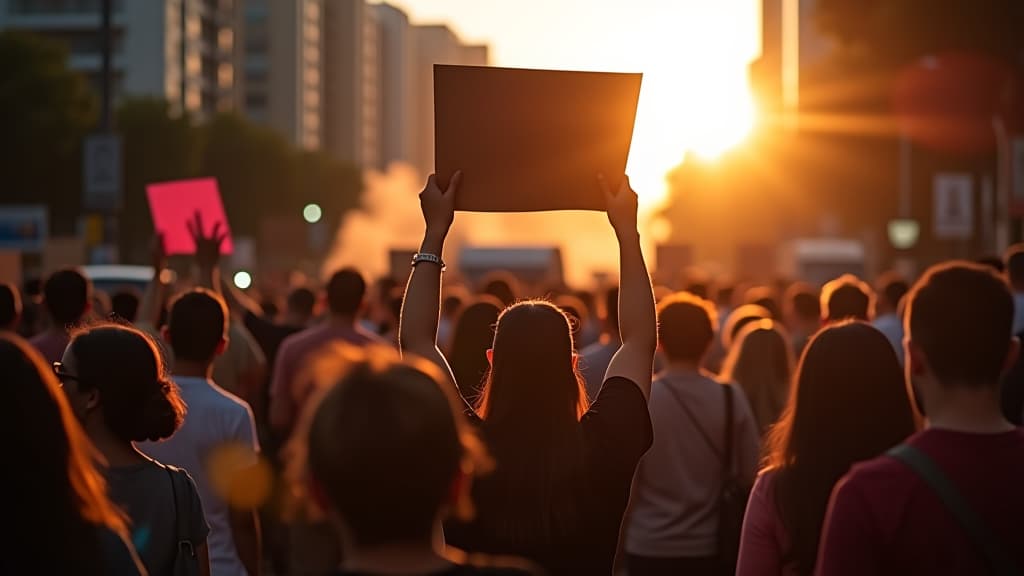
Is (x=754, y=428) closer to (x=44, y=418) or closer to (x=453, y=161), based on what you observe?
(x=453, y=161)

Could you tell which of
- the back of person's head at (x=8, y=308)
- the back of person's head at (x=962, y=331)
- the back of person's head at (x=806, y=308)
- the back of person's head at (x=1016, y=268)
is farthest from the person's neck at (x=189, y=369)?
the back of person's head at (x=806, y=308)

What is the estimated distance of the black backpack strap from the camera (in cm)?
334

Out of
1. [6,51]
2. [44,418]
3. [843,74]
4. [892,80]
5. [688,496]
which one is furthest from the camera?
[6,51]

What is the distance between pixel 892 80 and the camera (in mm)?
Result: 49594

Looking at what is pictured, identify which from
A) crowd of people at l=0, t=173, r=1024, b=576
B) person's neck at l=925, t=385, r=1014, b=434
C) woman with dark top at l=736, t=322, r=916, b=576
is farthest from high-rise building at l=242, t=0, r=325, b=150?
person's neck at l=925, t=385, r=1014, b=434

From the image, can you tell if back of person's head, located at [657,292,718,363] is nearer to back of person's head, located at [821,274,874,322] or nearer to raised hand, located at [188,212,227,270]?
back of person's head, located at [821,274,874,322]

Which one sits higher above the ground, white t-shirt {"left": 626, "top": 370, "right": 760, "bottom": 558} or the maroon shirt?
the maroon shirt

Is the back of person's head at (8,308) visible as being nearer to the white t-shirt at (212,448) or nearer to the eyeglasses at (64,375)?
the white t-shirt at (212,448)

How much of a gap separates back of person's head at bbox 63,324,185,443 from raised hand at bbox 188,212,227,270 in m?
3.99

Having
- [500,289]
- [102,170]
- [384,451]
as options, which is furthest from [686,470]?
[102,170]

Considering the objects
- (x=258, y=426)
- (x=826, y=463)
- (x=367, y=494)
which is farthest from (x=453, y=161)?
(x=258, y=426)

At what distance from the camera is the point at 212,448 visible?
5.80m

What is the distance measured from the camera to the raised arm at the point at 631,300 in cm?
447

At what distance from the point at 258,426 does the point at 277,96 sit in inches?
5576
